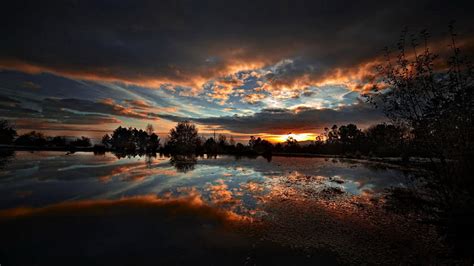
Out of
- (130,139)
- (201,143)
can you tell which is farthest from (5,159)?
(130,139)

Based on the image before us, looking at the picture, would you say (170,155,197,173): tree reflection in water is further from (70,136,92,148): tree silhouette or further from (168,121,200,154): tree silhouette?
(70,136,92,148): tree silhouette

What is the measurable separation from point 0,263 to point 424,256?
15.3 metres

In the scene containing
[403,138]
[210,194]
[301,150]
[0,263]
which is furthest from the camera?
[301,150]

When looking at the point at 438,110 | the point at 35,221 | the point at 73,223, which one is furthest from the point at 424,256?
the point at 35,221

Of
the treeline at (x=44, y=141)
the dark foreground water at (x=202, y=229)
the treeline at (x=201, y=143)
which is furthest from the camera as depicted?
the treeline at (x=44, y=141)

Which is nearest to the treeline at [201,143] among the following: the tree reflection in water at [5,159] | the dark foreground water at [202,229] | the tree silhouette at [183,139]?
the tree silhouette at [183,139]

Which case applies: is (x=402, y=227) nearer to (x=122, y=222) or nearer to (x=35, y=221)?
(x=122, y=222)

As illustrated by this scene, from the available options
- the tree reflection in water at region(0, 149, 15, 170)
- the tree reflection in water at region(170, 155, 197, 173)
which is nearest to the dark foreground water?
the tree reflection in water at region(170, 155, 197, 173)

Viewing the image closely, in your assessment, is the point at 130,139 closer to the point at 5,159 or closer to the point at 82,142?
the point at 82,142

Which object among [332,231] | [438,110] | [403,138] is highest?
[438,110]

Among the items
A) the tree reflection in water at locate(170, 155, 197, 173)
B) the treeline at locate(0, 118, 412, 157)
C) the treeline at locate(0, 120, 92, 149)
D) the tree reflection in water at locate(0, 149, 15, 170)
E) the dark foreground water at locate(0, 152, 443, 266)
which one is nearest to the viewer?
the dark foreground water at locate(0, 152, 443, 266)

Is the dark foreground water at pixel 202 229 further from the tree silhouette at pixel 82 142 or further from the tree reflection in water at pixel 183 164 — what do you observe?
the tree silhouette at pixel 82 142

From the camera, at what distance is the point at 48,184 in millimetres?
19766

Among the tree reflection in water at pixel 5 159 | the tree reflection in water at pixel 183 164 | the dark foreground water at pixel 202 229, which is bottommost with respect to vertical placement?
the dark foreground water at pixel 202 229
